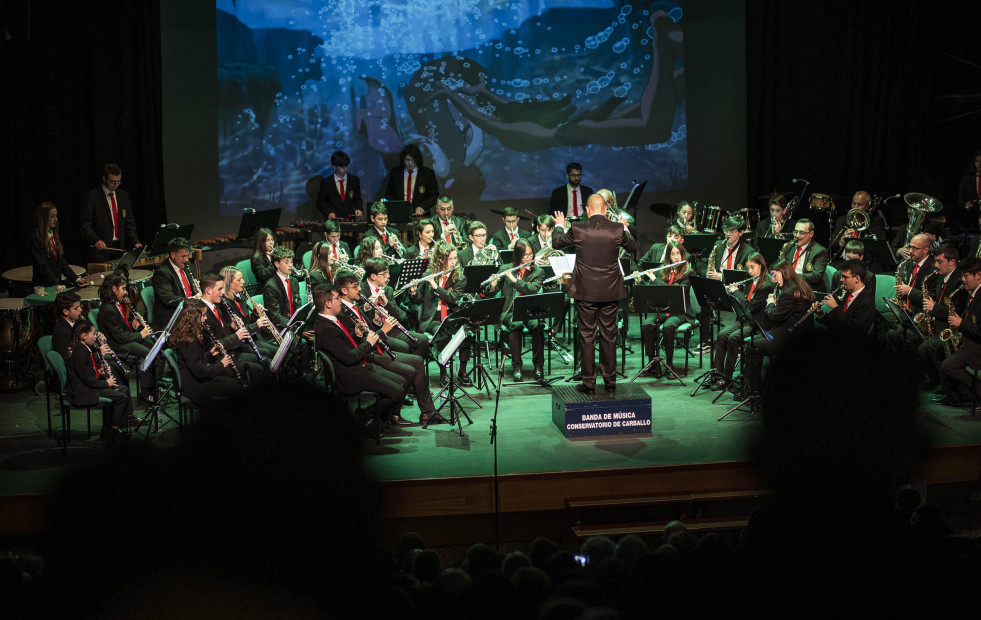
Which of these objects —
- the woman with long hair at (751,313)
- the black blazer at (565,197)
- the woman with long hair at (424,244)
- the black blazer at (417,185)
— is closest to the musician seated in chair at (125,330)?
the woman with long hair at (424,244)

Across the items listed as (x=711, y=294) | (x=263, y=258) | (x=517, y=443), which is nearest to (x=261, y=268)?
(x=263, y=258)

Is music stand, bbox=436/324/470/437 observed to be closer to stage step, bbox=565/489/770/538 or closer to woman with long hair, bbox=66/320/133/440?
stage step, bbox=565/489/770/538

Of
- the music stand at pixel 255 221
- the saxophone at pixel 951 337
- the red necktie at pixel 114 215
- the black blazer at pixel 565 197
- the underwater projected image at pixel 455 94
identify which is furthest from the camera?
the black blazer at pixel 565 197

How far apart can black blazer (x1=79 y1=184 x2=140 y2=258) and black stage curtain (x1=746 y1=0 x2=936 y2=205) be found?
8625 mm

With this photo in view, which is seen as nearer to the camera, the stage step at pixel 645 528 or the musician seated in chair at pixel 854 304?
the stage step at pixel 645 528

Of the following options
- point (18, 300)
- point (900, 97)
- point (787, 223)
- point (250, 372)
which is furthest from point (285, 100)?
point (900, 97)

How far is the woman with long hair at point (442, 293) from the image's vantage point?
28.8 ft

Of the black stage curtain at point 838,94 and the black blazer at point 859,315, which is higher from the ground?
the black stage curtain at point 838,94

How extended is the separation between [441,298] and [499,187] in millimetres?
4730

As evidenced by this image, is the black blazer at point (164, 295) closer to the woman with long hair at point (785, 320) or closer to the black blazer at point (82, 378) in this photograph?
the black blazer at point (82, 378)

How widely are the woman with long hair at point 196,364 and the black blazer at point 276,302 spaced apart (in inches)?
50.0

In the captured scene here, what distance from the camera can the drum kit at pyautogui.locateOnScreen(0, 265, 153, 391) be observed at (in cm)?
848

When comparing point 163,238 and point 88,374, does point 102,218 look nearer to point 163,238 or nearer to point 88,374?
point 163,238

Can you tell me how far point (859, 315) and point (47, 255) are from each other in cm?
768
